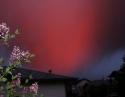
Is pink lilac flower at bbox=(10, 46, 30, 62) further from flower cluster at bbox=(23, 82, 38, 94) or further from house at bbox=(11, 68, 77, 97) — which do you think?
house at bbox=(11, 68, 77, 97)

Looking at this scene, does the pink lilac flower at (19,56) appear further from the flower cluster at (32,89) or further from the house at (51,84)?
the house at (51,84)

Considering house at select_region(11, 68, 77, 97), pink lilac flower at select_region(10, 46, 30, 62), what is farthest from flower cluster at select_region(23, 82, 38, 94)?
house at select_region(11, 68, 77, 97)

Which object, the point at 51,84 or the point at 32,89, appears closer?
the point at 32,89

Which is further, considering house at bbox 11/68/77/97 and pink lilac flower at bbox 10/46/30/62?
house at bbox 11/68/77/97

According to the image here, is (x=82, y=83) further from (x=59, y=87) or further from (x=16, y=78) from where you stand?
(x=16, y=78)

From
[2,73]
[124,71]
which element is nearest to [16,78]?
[2,73]

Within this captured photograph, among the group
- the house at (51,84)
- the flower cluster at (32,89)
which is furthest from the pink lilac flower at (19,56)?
the house at (51,84)

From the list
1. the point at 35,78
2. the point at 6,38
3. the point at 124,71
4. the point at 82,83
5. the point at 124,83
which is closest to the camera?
the point at 6,38

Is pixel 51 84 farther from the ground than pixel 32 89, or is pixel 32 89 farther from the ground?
pixel 51 84

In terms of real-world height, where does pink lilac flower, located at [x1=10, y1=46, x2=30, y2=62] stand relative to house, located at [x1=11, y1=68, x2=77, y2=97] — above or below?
below

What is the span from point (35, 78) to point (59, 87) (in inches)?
113

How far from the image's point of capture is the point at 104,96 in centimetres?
6912

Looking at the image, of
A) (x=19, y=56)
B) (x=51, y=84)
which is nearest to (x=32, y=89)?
(x=19, y=56)

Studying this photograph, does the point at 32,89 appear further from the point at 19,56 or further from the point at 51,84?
the point at 51,84
